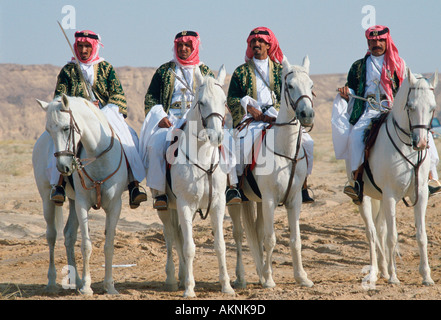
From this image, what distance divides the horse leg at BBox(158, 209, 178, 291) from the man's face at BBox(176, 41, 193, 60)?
2.17m

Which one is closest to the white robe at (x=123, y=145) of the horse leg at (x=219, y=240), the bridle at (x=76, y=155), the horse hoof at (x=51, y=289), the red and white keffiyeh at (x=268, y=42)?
the bridle at (x=76, y=155)

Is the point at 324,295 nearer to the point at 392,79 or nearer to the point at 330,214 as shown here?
the point at 392,79

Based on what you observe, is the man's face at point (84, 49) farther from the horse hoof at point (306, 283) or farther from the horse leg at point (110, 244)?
the horse hoof at point (306, 283)

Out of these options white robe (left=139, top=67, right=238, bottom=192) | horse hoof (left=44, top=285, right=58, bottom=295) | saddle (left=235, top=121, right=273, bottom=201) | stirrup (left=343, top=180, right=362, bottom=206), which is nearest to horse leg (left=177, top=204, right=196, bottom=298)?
white robe (left=139, top=67, right=238, bottom=192)

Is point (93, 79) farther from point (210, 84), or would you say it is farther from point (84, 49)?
point (210, 84)

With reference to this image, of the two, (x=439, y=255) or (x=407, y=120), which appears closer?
(x=407, y=120)

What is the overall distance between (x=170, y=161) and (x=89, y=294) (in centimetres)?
187

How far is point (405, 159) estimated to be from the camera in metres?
7.84

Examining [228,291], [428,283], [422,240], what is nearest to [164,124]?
[228,291]

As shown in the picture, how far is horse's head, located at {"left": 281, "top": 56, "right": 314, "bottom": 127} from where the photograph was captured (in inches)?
281

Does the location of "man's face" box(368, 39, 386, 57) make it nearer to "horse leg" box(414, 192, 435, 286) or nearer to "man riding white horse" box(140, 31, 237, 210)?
"horse leg" box(414, 192, 435, 286)

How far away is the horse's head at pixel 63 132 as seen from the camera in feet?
22.9

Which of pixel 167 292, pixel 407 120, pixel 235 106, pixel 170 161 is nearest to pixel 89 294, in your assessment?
pixel 167 292

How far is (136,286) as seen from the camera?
341 inches
